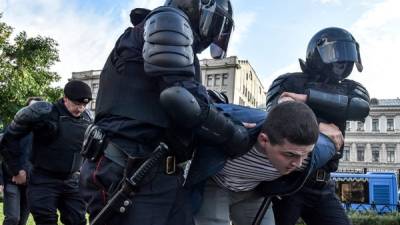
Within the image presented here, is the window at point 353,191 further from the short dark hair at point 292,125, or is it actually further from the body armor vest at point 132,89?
the body armor vest at point 132,89

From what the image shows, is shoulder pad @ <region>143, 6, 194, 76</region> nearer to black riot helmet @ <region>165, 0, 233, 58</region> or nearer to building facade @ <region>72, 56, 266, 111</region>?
black riot helmet @ <region>165, 0, 233, 58</region>

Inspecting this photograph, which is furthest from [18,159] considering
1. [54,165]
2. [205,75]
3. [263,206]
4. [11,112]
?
[205,75]

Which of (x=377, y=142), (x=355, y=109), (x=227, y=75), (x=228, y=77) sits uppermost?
(x=227, y=75)

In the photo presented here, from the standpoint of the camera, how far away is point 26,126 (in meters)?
4.57

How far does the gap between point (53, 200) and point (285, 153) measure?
329 centimetres

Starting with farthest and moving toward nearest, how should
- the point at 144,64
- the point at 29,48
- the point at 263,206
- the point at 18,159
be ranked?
the point at 29,48 → the point at 18,159 → the point at 263,206 → the point at 144,64

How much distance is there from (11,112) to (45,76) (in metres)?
2.57

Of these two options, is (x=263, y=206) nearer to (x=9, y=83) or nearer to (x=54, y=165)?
(x=54, y=165)

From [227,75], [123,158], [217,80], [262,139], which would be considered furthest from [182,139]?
[217,80]

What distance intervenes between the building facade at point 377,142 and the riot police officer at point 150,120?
65533 millimetres

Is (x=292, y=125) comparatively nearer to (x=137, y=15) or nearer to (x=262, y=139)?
(x=262, y=139)

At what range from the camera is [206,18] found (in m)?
2.58

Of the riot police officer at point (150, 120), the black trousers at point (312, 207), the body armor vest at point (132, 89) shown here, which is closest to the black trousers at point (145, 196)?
the riot police officer at point (150, 120)

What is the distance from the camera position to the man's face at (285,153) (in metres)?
2.29
